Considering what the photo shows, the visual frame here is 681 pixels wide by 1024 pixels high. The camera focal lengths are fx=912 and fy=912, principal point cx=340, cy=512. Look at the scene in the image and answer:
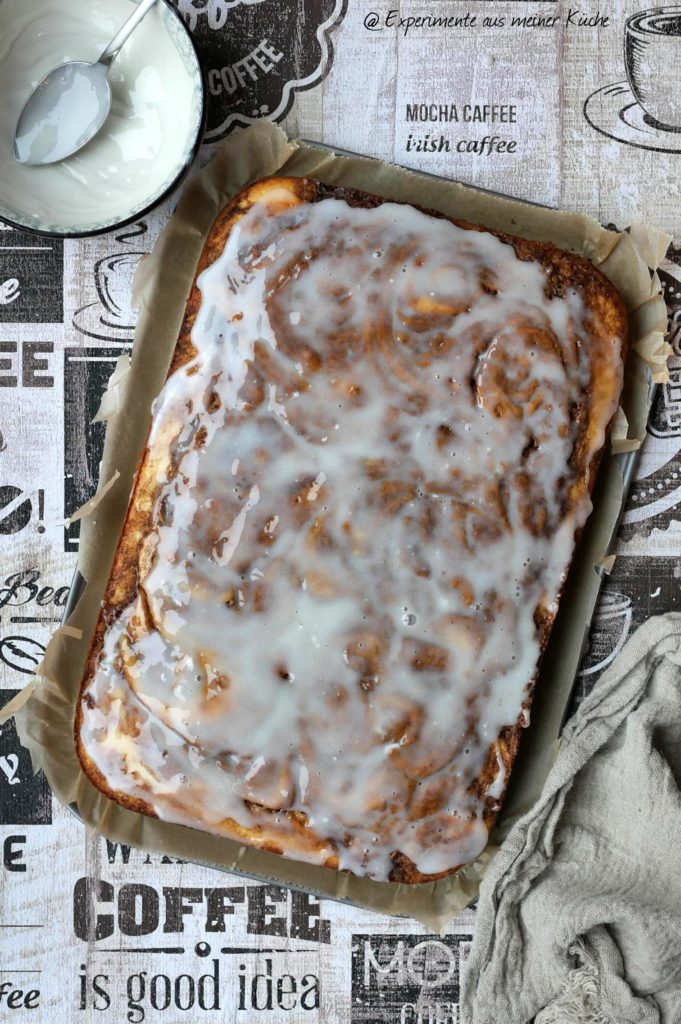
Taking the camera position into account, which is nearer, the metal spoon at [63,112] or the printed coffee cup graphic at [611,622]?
the metal spoon at [63,112]

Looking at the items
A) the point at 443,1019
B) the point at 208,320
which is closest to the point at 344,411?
the point at 208,320

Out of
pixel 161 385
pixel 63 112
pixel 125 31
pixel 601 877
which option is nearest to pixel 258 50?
pixel 125 31

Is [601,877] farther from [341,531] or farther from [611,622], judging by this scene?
[341,531]

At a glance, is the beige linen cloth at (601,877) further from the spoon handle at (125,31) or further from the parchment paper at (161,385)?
the spoon handle at (125,31)

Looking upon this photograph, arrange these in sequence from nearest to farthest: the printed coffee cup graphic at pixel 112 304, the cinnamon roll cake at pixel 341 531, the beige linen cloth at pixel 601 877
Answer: the cinnamon roll cake at pixel 341 531 → the beige linen cloth at pixel 601 877 → the printed coffee cup graphic at pixel 112 304

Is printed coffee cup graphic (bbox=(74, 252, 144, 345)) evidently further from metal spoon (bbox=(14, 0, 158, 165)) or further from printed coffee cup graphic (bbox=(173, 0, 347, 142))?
printed coffee cup graphic (bbox=(173, 0, 347, 142))

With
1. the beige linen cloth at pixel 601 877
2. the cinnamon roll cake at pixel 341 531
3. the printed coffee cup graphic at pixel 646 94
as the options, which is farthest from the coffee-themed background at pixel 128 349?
the cinnamon roll cake at pixel 341 531

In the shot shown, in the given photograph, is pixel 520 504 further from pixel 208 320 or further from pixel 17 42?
pixel 17 42
